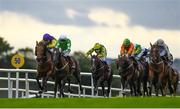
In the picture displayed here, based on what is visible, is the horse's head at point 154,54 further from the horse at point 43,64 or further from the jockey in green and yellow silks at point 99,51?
the horse at point 43,64

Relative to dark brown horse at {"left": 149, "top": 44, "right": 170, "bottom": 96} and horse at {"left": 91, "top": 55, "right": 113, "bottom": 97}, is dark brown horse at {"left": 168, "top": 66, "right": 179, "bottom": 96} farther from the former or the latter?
horse at {"left": 91, "top": 55, "right": 113, "bottom": 97}

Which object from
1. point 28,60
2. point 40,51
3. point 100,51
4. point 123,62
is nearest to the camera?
point 40,51

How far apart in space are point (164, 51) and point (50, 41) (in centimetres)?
382

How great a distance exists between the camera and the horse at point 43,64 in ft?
80.5

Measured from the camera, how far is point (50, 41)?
2531 cm

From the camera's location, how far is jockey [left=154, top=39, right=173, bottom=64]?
1028 inches

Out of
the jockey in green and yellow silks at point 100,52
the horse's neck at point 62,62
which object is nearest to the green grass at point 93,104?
the horse's neck at point 62,62

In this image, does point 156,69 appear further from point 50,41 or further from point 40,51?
point 40,51

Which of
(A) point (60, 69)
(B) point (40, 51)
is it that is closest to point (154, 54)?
(A) point (60, 69)

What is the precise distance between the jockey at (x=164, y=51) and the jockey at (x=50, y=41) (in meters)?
3.34

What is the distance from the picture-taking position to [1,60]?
218 ft

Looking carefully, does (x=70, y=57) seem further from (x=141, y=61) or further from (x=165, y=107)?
(x=165, y=107)

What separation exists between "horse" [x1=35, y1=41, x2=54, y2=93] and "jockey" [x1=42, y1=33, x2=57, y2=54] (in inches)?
11.5

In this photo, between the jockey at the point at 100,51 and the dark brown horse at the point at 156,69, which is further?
the jockey at the point at 100,51
